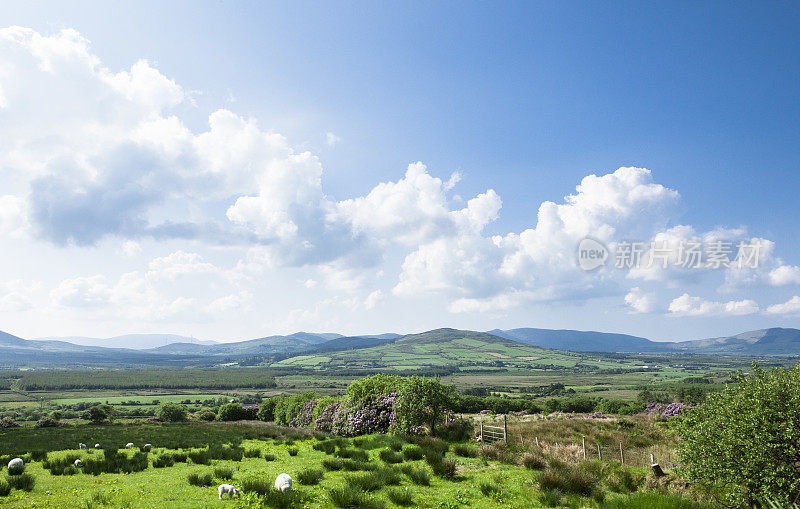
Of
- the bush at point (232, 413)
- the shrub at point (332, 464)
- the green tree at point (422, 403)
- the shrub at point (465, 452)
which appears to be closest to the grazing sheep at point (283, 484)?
the shrub at point (332, 464)

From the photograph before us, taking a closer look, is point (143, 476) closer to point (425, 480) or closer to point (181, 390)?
point (425, 480)

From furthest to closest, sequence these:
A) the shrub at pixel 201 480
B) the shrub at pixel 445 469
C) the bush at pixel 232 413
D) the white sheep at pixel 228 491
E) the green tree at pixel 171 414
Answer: the bush at pixel 232 413, the green tree at pixel 171 414, the shrub at pixel 445 469, the shrub at pixel 201 480, the white sheep at pixel 228 491

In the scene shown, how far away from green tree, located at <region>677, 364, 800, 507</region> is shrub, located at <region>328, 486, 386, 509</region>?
32.5 ft

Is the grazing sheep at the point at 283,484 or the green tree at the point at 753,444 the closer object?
the green tree at the point at 753,444

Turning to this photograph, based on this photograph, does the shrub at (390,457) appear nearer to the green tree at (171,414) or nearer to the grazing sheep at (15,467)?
the grazing sheep at (15,467)

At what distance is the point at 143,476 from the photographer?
1583 centimetres

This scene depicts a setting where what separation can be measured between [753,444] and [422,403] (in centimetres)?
1988

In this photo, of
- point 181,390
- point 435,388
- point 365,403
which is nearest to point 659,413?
point 435,388

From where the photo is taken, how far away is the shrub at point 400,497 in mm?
11773

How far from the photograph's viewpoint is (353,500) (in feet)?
37.5

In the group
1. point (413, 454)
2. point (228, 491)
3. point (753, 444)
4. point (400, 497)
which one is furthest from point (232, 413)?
point (753, 444)

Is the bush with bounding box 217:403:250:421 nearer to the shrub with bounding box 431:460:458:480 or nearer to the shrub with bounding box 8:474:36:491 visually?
the shrub with bounding box 8:474:36:491

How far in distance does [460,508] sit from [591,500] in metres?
4.36

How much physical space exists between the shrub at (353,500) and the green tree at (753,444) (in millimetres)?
9908
